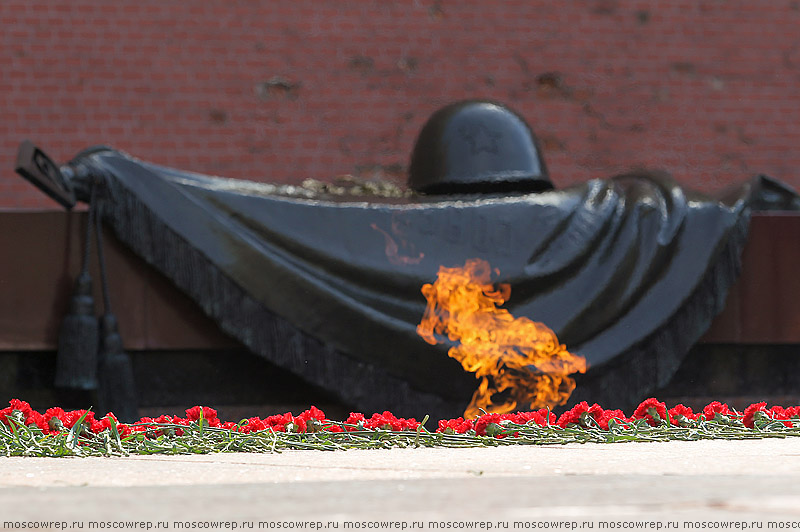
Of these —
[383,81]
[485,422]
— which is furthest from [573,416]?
[383,81]

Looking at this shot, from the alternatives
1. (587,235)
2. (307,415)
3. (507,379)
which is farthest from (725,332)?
(307,415)

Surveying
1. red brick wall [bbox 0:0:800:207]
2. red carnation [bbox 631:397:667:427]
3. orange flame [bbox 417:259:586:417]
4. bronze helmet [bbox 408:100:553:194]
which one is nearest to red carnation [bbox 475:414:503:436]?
red carnation [bbox 631:397:667:427]

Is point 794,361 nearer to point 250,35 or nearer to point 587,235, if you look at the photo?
point 587,235

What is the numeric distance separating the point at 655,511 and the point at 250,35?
9.97ft

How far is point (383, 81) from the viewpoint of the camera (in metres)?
3.51

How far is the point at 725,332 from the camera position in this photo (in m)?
2.40

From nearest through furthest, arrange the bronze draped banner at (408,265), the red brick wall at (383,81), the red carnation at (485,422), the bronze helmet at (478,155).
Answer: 1. the red carnation at (485,422)
2. the bronze draped banner at (408,265)
3. the bronze helmet at (478,155)
4. the red brick wall at (383,81)

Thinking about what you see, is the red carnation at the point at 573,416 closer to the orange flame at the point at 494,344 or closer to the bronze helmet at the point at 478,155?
the orange flame at the point at 494,344

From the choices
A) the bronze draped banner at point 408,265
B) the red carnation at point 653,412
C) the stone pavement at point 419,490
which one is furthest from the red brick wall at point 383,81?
the stone pavement at point 419,490

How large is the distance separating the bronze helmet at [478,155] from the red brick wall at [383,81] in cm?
88

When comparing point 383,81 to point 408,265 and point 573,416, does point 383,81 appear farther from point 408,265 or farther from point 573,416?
point 573,416

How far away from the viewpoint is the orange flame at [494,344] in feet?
7.22

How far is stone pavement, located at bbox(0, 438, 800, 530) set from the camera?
2.21 feet

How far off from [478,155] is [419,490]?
1.72m
